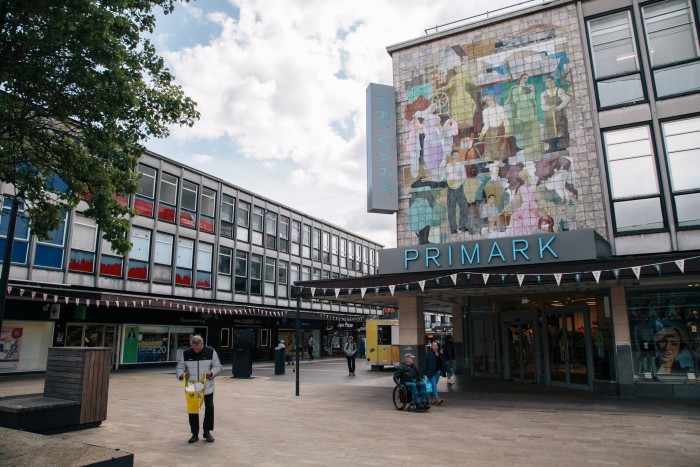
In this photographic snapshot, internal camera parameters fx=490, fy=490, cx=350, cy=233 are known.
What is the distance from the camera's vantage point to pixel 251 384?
59.9 ft

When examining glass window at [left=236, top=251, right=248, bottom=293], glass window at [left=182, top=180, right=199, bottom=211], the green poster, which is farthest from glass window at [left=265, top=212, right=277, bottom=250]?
the green poster

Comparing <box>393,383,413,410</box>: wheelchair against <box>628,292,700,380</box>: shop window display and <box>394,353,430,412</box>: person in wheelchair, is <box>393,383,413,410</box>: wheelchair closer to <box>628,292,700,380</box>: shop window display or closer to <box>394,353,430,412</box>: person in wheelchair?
<box>394,353,430,412</box>: person in wheelchair

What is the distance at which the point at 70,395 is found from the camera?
870 cm

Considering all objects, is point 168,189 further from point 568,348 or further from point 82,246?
point 568,348

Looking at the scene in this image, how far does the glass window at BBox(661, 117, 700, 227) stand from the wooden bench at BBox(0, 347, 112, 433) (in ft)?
48.6

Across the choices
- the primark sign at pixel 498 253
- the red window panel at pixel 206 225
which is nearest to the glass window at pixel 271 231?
the red window panel at pixel 206 225

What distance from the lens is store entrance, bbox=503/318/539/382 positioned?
A: 59.4ft

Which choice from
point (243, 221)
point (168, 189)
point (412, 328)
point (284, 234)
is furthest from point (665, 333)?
point (284, 234)

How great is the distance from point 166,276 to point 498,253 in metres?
21.0

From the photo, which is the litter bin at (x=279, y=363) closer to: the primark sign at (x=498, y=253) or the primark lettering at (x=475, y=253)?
the primark sign at (x=498, y=253)

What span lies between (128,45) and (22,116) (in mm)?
2284

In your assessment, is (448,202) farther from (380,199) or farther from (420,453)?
(420,453)

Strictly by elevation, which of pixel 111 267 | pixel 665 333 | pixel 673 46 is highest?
pixel 673 46

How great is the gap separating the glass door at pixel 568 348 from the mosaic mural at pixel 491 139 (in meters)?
3.53
